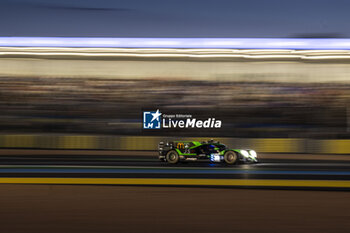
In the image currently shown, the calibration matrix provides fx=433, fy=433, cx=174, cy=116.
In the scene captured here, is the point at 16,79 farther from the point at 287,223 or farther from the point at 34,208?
the point at 287,223

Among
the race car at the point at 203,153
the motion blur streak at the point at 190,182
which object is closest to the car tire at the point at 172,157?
the race car at the point at 203,153

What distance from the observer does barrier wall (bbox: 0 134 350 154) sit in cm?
1642

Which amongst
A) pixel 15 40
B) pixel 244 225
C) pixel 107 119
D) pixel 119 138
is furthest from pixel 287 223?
pixel 15 40

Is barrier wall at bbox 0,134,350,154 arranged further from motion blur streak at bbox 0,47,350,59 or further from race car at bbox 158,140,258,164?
race car at bbox 158,140,258,164

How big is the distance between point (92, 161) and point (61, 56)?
8.57m

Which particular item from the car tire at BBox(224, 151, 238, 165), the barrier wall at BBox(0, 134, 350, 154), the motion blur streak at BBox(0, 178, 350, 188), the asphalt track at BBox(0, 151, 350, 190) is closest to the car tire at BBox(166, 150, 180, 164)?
the asphalt track at BBox(0, 151, 350, 190)

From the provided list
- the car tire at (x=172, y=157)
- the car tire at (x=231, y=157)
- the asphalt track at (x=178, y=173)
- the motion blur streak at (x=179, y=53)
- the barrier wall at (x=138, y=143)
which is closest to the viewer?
the asphalt track at (x=178, y=173)

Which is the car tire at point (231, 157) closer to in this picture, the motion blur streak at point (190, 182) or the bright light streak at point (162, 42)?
the motion blur streak at point (190, 182)

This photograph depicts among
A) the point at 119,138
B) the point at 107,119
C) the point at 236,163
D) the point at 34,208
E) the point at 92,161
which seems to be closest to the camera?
the point at 34,208

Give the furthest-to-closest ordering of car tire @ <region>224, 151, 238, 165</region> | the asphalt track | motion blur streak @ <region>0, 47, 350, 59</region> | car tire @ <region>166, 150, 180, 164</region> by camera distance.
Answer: motion blur streak @ <region>0, 47, 350, 59</region>
car tire @ <region>166, 150, 180, 164</region>
car tire @ <region>224, 151, 238, 165</region>
the asphalt track

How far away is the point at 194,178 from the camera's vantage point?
9.03m

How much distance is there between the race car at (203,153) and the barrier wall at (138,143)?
545 cm

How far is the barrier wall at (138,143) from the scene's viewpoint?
16422 millimetres

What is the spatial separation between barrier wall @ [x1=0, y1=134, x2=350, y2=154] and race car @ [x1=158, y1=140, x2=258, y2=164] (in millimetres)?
5446
